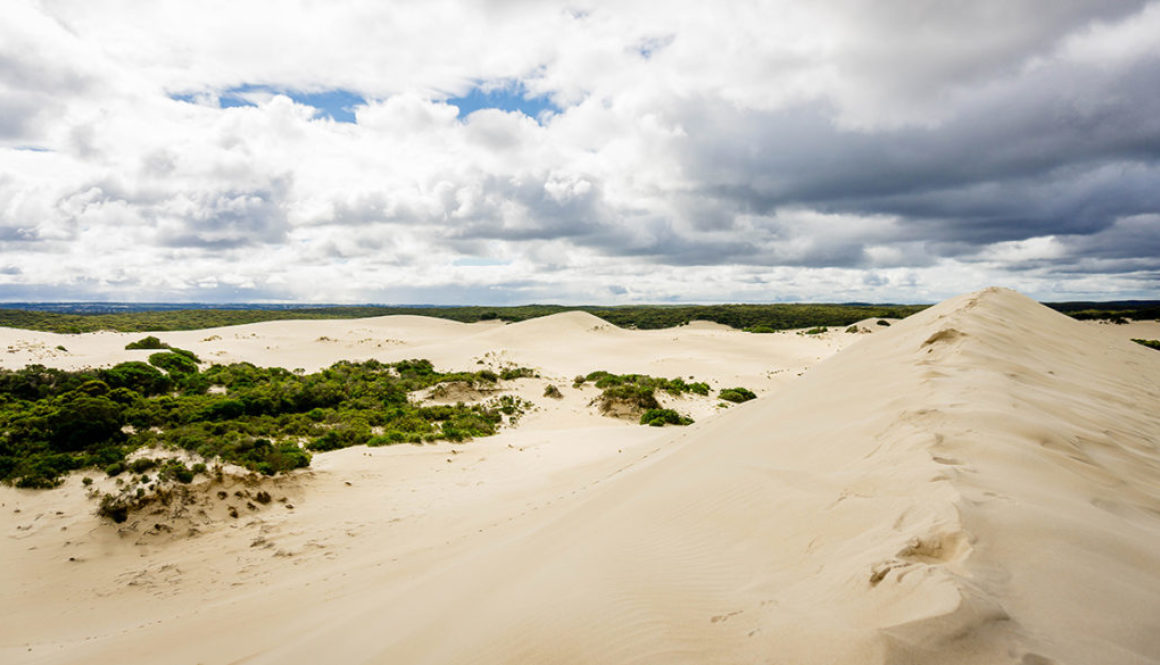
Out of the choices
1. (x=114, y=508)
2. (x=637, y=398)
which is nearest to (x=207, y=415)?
(x=114, y=508)

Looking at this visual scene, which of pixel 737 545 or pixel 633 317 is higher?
pixel 633 317

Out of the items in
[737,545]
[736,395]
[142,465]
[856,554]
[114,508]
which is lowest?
[736,395]

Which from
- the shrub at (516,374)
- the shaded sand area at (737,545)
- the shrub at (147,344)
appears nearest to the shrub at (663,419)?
the shaded sand area at (737,545)

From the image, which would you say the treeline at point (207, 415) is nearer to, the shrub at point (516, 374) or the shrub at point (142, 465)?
the shrub at point (142, 465)

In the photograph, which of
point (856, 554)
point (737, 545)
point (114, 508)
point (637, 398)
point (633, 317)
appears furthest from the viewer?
point (633, 317)

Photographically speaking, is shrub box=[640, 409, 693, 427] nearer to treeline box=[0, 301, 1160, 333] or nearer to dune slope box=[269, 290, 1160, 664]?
dune slope box=[269, 290, 1160, 664]

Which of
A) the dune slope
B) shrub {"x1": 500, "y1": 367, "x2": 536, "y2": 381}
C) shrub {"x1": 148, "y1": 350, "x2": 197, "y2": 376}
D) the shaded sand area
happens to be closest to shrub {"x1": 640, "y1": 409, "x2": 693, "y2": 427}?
the shaded sand area

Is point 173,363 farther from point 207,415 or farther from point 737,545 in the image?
point 737,545
